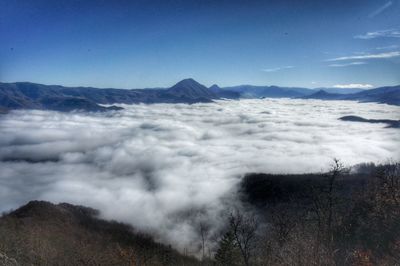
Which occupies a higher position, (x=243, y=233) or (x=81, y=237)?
(x=243, y=233)

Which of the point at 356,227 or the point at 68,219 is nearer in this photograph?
the point at 356,227

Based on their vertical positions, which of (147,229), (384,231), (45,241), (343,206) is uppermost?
(384,231)

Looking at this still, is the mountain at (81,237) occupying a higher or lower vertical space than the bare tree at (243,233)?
lower

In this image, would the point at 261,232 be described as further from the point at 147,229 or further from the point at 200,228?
the point at 147,229

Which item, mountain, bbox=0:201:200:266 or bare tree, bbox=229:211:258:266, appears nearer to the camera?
bare tree, bbox=229:211:258:266

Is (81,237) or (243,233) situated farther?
(81,237)

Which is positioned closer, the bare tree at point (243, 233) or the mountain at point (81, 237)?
the bare tree at point (243, 233)

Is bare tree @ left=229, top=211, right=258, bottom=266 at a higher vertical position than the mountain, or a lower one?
higher

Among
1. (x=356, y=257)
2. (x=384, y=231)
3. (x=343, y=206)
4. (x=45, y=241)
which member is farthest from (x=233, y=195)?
(x=356, y=257)
